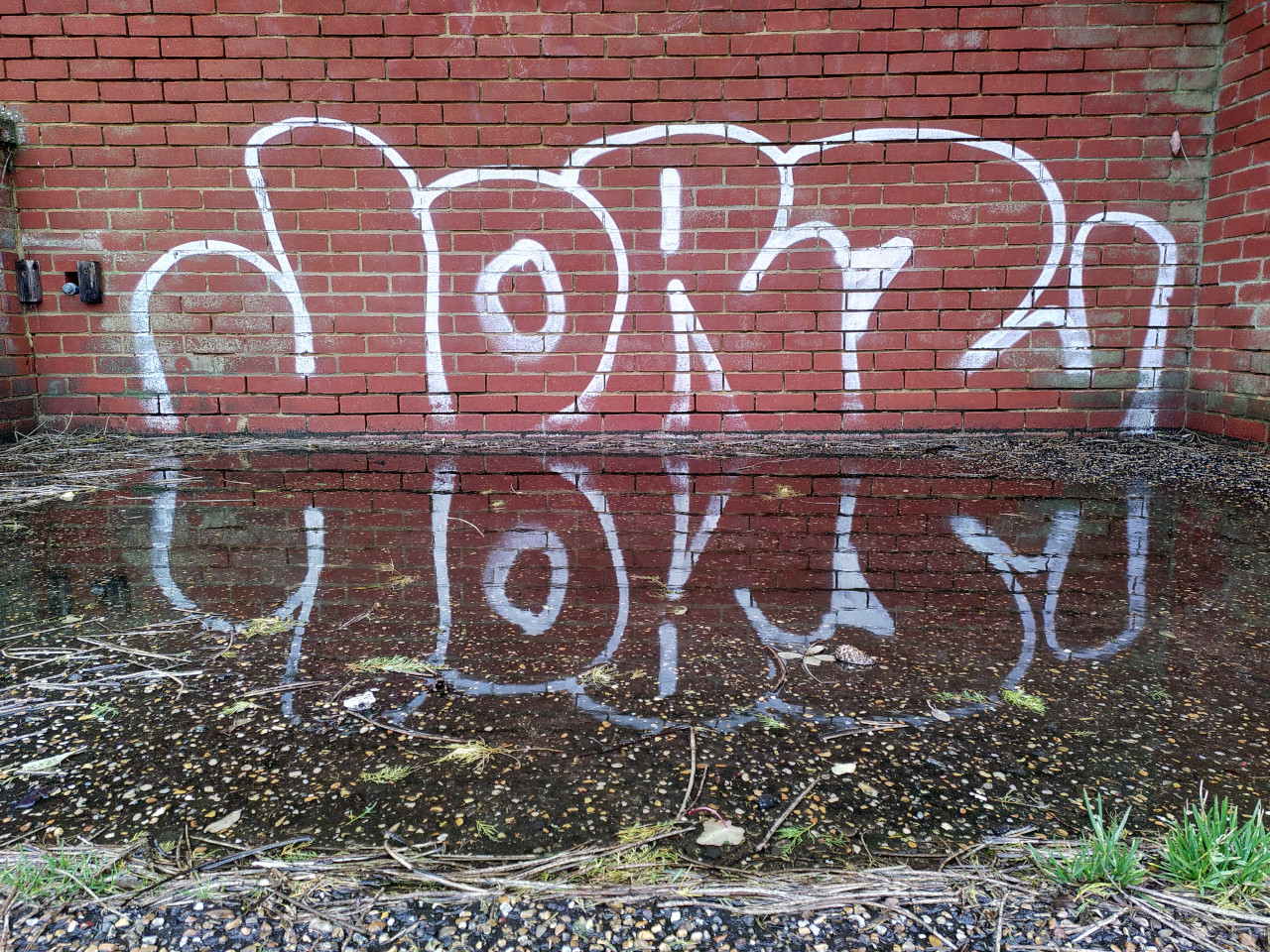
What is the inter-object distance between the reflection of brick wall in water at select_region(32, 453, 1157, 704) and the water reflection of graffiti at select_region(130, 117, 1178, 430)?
116 centimetres

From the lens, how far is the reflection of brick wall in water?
204 cm

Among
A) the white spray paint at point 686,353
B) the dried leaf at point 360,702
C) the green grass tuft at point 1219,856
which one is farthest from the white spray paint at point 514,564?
the white spray paint at point 686,353

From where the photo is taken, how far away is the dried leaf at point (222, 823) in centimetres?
129

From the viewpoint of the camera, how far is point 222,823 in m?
1.31

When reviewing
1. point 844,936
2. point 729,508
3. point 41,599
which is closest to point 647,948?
point 844,936

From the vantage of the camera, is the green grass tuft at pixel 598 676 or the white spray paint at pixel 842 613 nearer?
the green grass tuft at pixel 598 676

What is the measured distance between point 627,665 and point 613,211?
3756 mm

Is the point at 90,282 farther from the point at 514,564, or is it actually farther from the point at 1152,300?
the point at 1152,300

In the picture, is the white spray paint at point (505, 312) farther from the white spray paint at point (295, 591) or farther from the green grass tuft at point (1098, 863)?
the green grass tuft at point (1098, 863)

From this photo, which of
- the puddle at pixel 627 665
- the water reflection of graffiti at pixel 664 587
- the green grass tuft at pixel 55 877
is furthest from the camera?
the water reflection of graffiti at pixel 664 587

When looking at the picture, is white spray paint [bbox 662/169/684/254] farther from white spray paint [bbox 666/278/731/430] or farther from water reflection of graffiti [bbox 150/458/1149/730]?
water reflection of graffiti [bbox 150/458/1149/730]

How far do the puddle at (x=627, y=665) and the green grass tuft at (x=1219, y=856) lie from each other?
0.45 feet

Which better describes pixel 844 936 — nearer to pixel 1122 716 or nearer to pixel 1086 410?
pixel 1122 716

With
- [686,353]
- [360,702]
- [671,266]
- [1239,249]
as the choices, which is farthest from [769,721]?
[1239,249]
